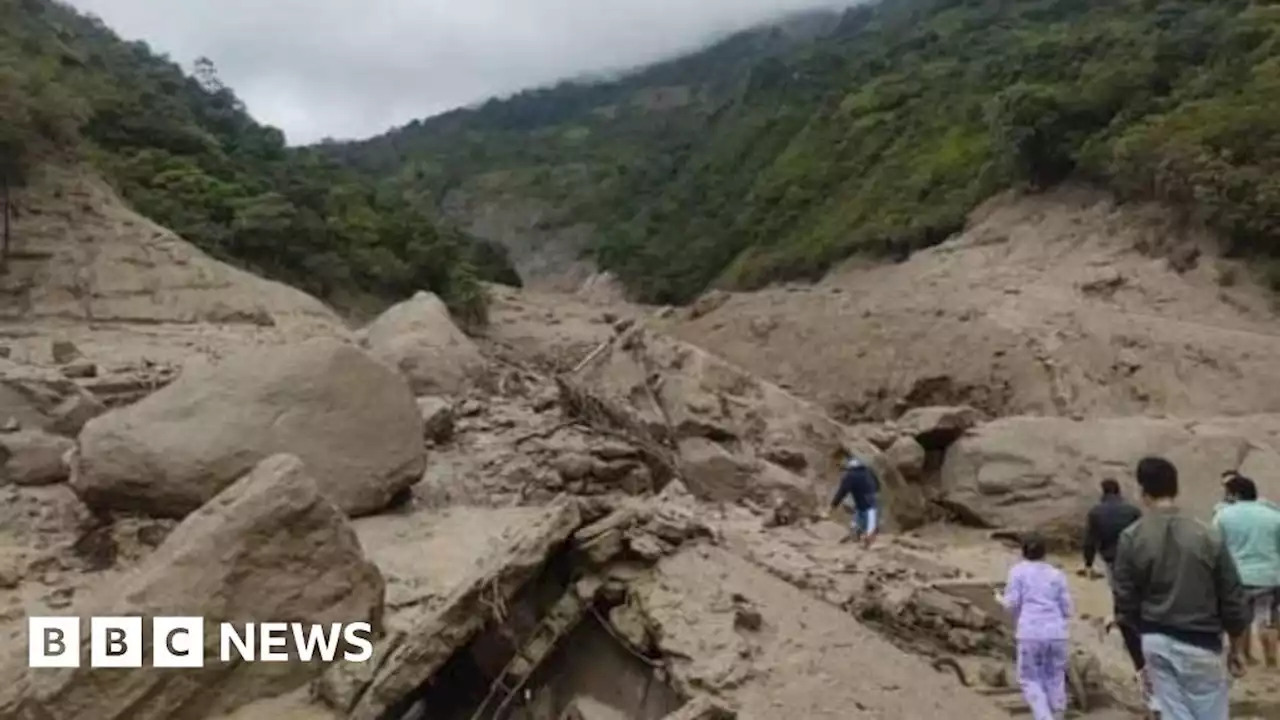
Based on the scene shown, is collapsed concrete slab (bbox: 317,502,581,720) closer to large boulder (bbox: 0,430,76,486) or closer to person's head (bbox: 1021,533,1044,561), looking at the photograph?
person's head (bbox: 1021,533,1044,561)

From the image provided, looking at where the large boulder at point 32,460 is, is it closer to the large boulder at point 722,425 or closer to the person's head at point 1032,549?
the large boulder at point 722,425

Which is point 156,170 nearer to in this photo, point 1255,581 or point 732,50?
point 1255,581

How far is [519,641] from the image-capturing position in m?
6.41

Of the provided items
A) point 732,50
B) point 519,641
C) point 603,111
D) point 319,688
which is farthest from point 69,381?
point 732,50

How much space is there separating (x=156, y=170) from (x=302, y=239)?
3.52 m

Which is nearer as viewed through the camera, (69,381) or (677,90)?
(69,381)

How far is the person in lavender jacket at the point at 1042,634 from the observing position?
638 centimetres

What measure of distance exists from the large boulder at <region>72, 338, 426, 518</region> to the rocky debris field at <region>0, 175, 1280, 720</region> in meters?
0.02

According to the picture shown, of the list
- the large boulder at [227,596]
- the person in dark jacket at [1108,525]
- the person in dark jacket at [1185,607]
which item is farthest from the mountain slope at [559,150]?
the person in dark jacket at [1185,607]

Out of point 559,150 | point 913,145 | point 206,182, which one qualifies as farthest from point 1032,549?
point 559,150

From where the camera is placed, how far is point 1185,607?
15.9ft

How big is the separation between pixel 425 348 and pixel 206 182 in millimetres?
15134

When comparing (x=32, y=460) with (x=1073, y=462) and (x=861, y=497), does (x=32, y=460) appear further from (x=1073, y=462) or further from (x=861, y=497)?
Answer: (x=1073, y=462)

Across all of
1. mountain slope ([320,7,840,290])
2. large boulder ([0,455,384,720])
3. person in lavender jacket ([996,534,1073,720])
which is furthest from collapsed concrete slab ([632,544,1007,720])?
mountain slope ([320,7,840,290])
